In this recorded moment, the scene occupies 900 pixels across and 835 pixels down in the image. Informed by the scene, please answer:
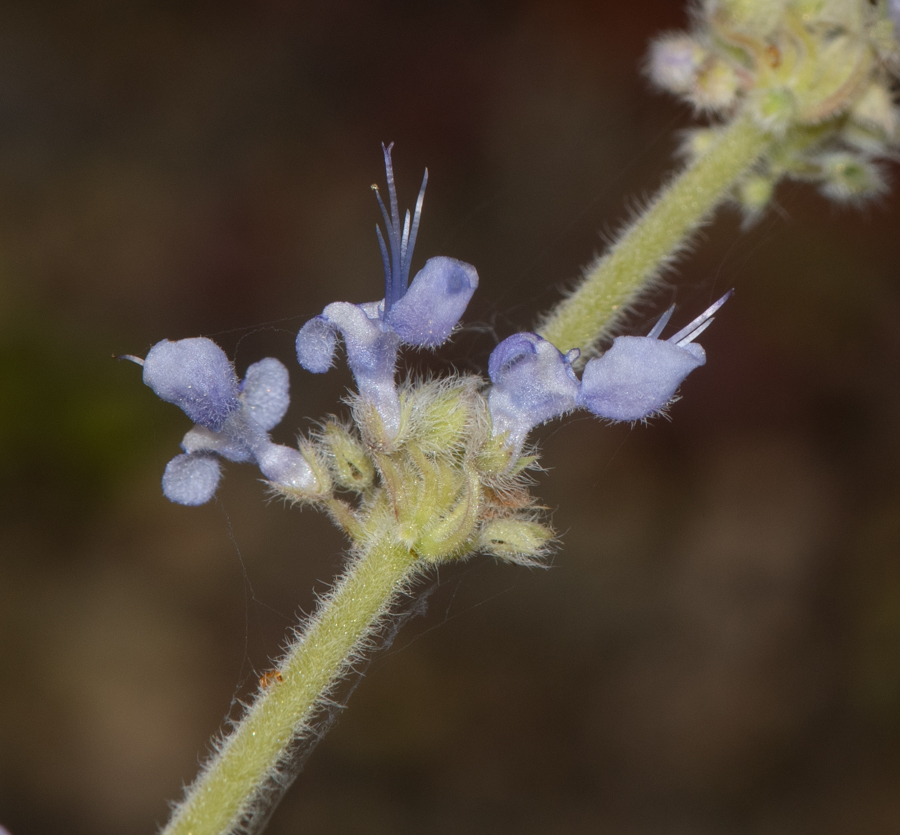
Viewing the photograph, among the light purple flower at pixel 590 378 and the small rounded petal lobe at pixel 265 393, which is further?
the small rounded petal lobe at pixel 265 393

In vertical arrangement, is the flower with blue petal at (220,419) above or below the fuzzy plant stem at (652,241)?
below

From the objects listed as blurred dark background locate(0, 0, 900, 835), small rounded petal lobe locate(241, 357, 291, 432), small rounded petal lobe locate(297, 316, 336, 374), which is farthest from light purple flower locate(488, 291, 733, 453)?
blurred dark background locate(0, 0, 900, 835)

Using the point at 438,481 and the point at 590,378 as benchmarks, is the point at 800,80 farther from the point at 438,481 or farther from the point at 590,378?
the point at 438,481

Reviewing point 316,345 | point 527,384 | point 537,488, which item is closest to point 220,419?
point 316,345

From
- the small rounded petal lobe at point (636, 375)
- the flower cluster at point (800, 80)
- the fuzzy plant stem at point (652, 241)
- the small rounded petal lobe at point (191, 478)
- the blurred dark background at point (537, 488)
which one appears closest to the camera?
the small rounded petal lobe at point (636, 375)

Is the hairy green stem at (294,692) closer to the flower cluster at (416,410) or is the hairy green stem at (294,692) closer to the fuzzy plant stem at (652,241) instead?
the flower cluster at (416,410)

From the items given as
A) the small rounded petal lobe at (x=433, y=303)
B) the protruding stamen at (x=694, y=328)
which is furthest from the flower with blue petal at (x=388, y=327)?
the protruding stamen at (x=694, y=328)

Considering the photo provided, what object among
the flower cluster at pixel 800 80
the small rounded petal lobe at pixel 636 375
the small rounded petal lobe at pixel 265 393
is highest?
the flower cluster at pixel 800 80

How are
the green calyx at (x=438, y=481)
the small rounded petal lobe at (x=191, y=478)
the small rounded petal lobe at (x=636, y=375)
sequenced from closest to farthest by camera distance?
the small rounded petal lobe at (x=636, y=375), the green calyx at (x=438, y=481), the small rounded petal lobe at (x=191, y=478)
